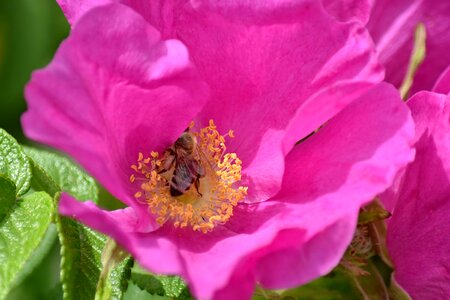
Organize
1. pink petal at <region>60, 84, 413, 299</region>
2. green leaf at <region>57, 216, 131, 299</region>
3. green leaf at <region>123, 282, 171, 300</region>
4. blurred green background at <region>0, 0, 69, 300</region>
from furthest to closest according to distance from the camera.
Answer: blurred green background at <region>0, 0, 69, 300</region>, green leaf at <region>123, 282, 171, 300</region>, green leaf at <region>57, 216, 131, 299</region>, pink petal at <region>60, 84, 413, 299</region>

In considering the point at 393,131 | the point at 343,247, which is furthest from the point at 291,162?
the point at 343,247

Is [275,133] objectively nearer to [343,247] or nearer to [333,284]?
[333,284]

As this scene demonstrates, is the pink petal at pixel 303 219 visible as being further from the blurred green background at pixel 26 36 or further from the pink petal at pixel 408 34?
the blurred green background at pixel 26 36

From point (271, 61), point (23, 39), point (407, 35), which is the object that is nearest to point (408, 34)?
point (407, 35)

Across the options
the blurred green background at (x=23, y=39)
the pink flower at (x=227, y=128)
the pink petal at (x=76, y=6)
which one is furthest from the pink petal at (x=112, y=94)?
the blurred green background at (x=23, y=39)

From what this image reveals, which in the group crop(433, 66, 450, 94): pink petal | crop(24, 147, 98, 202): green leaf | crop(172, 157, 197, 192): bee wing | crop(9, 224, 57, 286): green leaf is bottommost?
crop(9, 224, 57, 286): green leaf

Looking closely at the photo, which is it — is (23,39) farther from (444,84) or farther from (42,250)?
(444,84)

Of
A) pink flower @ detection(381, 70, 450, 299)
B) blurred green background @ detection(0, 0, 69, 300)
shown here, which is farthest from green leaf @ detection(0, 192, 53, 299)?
blurred green background @ detection(0, 0, 69, 300)

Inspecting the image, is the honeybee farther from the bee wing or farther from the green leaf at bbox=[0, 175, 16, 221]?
the green leaf at bbox=[0, 175, 16, 221]
